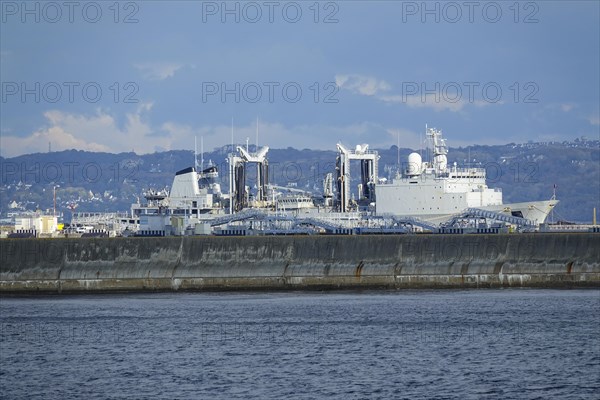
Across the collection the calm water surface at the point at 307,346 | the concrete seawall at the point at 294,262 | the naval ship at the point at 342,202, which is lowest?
the calm water surface at the point at 307,346

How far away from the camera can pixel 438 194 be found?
101m

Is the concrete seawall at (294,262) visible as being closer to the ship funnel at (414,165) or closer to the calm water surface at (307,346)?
the calm water surface at (307,346)

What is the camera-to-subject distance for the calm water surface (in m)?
40.7

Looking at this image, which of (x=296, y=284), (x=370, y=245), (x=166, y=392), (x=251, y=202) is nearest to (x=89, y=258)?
(x=296, y=284)

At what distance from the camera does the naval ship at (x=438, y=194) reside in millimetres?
101375

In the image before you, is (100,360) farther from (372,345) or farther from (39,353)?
(372,345)

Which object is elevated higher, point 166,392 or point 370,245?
point 370,245

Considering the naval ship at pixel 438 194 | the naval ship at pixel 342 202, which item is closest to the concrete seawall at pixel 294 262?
the naval ship at pixel 342 202

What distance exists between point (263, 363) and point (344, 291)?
2596cm

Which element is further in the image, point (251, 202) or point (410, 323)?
point (251, 202)

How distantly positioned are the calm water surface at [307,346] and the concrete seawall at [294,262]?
7.72ft

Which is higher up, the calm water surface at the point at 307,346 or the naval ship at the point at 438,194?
the naval ship at the point at 438,194

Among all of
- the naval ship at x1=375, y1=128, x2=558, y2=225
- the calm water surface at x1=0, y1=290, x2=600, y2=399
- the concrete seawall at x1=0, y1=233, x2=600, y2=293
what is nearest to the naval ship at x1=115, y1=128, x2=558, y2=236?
the naval ship at x1=375, y1=128, x2=558, y2=225

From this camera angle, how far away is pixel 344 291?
7125 cm
